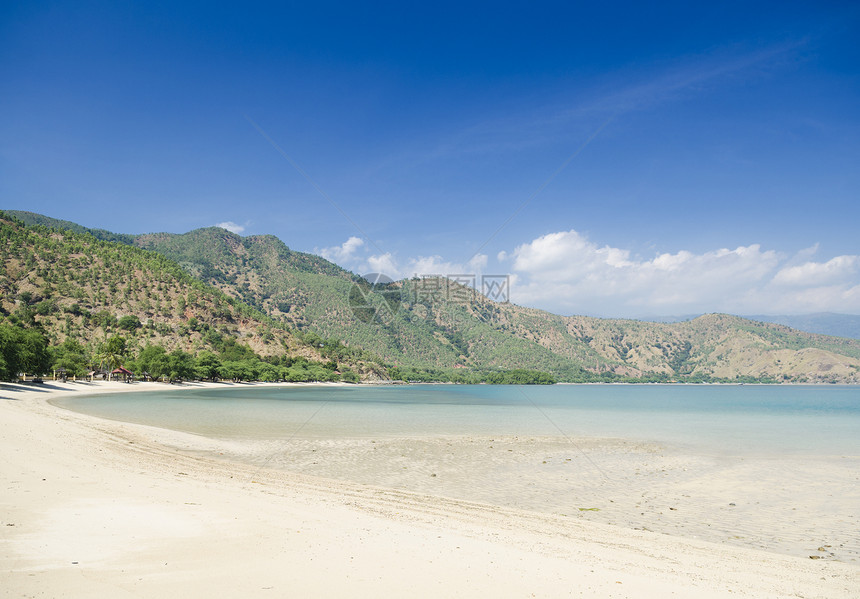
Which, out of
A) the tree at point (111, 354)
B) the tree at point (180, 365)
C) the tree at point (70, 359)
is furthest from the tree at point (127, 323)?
the tree at point (70, 359)

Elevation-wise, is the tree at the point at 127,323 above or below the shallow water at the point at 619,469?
above

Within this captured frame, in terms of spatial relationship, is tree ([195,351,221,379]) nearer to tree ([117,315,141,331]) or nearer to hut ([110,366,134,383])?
hut ([110,366,134,383])

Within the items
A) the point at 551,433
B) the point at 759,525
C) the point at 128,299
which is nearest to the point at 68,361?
the point at 128,299

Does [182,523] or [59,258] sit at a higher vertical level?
[59,258]

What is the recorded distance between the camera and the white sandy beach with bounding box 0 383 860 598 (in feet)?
20.1

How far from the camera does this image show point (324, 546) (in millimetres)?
7750

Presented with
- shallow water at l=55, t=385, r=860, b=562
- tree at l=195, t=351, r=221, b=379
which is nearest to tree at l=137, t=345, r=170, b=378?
tree at l=195, t=351, r=221, b=379

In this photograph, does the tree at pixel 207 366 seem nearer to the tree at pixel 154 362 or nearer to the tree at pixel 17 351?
the tree at pixel 154 362

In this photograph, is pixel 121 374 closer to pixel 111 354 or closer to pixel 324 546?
pixel 111 354

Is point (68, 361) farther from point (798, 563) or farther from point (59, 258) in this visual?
point (798, 563)

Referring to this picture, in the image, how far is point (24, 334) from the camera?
170 ft

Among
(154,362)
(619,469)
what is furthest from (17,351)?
(619,469)

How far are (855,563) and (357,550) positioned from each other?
8.98 m

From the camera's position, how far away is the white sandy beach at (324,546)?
20.1ft
